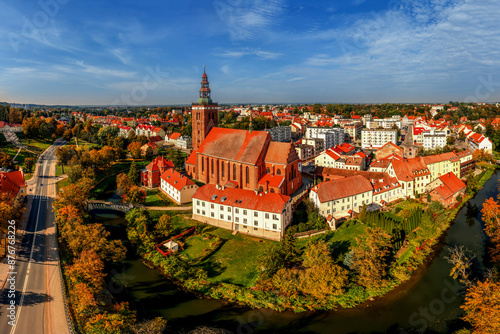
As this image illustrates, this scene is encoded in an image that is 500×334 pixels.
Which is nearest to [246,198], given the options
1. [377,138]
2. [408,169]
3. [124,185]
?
[124,185]

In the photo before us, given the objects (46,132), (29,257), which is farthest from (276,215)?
(46,132)

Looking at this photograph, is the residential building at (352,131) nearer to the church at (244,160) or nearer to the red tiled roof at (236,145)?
the church at (244,160)

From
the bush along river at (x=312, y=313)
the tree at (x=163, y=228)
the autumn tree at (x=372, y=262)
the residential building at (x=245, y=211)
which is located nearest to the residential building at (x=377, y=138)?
the residential building at (x=245, y=211)

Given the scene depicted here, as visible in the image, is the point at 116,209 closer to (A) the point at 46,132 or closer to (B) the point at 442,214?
(B) the point at 442,214

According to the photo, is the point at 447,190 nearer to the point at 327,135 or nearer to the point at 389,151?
the point at 389,151

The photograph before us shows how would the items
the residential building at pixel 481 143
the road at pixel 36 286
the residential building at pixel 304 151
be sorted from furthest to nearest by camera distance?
the residential building at pixel 481 143 → the residential building at pixel 304 151 → the road at pixel 36 286

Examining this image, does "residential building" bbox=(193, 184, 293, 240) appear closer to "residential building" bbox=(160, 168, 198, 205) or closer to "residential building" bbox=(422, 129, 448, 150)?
"residential building" bbox=(160, 168, 198, 205)
